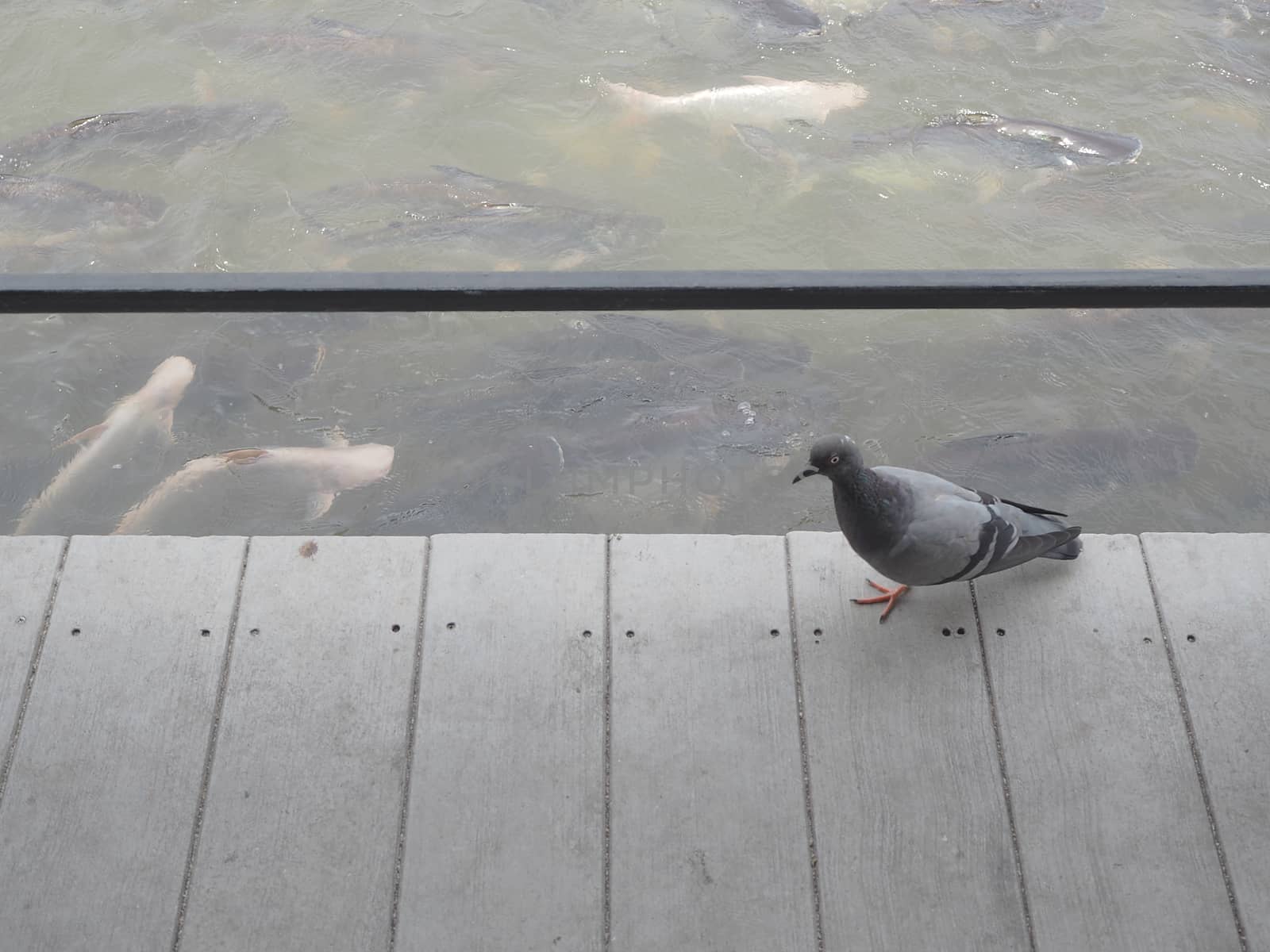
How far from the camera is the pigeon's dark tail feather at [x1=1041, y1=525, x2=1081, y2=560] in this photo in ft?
8.13

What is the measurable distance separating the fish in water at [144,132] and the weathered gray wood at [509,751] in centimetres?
440

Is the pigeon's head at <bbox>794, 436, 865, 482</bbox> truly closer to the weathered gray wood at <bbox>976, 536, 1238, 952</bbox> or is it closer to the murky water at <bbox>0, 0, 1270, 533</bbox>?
the weathered gray wood at <bbox>976, 536, 1238, 952</bbox>

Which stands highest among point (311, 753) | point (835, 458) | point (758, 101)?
point (835, 458)

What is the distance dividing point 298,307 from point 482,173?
415 cm

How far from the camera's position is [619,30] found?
271 inches

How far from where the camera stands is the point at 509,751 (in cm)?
224

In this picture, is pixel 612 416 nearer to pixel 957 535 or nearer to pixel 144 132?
pixel 957 535

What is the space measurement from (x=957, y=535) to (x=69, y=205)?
490 centimetres

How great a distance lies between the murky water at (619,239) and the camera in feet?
11.4

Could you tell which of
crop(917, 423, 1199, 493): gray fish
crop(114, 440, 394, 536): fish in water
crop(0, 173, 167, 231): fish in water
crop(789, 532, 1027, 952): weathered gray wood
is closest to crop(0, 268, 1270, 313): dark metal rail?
crop(789, 532, 1027, 952): weathered gray wood

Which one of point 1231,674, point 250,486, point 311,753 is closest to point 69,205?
point 250,486

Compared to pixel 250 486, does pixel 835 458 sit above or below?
above

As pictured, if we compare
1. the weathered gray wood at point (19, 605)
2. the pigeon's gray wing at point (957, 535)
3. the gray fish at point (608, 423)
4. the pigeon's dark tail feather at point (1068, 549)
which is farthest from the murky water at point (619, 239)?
the pigeon's gray wing at point (957, 535)

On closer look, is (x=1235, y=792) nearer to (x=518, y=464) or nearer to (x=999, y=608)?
(x=999, y=608)
